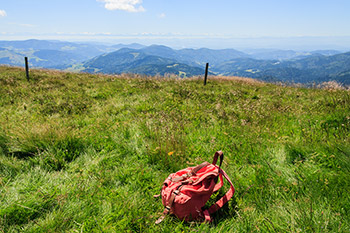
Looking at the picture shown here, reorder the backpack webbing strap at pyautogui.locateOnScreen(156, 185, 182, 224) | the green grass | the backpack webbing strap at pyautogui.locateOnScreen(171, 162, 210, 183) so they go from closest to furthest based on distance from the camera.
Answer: the green grass
the backpack webbing strap at pyautogui.locateOnScreen(156, 185, 182, 224)
the backpack webbing strap at pyautogui.locateOnScreen(171, 162, 210, 183)

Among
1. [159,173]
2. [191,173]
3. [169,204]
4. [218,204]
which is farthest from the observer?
[159,173]

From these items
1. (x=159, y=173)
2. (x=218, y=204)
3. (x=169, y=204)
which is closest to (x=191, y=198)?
(x=169, y=204)

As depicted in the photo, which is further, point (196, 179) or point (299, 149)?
point (299, 149)

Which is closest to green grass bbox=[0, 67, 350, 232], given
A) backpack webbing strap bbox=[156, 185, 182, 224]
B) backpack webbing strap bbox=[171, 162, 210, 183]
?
backpack webbing strap bbox=[156, 185, 182, 224]

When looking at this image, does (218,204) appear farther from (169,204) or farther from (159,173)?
(159,173)

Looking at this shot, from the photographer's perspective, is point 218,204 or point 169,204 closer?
point 169,204

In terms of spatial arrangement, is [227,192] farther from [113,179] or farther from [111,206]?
[113,179]

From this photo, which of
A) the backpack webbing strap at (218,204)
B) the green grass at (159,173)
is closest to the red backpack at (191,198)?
the backpack webbing strap at (218,204)

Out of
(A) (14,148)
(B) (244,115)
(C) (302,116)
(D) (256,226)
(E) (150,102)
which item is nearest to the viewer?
(D) (256,226)

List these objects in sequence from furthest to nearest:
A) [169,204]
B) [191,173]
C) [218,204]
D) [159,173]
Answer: [159,173], [191,173], [218,204], [169,204]

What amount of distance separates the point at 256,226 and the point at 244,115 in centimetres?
477

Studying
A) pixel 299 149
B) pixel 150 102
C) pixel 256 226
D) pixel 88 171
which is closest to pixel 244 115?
pixel 299 149

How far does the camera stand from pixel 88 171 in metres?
3.34

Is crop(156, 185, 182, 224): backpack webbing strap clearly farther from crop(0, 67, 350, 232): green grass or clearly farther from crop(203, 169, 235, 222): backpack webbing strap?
crop(203, 169, 235, 222): backpack webbing strap
